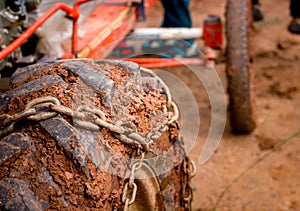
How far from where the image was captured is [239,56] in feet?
9.13

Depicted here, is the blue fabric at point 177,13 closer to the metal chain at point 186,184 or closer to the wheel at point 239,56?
the wheel at point 239,56

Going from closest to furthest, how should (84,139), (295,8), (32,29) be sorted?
(84,139)
(32,29)
(295,8)

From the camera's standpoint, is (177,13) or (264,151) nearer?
(264,151)

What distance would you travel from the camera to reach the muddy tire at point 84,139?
116 cm

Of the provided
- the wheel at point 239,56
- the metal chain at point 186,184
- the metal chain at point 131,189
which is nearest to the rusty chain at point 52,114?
the metal chain at point 131,189

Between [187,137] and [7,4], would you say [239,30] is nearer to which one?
[187,137]

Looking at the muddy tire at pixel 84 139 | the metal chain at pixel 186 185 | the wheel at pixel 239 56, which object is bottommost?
the wheel at pixel 239 56

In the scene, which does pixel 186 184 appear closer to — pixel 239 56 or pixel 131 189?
pixel 131 189

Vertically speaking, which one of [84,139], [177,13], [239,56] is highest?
[84,139]

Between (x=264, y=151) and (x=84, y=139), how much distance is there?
6.72 feet

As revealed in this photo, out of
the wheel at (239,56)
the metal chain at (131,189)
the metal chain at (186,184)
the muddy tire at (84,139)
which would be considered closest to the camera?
the muddy tire at (84,139)

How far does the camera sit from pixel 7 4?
1903mm

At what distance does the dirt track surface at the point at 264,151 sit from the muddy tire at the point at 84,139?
1200 millimetres

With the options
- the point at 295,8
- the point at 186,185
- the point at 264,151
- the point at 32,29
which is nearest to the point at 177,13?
the point at 295,8
